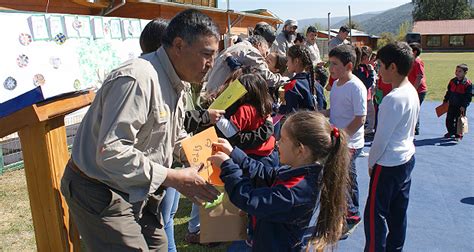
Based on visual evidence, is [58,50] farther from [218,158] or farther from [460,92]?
[460,92]

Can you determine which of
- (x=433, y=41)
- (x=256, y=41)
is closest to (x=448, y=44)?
(x=433, y=41)

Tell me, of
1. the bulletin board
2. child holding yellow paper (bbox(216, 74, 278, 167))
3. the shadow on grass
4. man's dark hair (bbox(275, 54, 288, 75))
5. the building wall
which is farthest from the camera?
the building wall

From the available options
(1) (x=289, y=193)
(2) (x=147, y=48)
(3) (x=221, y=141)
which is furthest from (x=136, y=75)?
(2) (x=147, y=48)

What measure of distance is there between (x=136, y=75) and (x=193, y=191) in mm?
581

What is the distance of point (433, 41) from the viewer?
62.5m

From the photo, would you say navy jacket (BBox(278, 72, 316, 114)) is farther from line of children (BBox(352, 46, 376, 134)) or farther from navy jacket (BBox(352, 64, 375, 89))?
navy jacket (BBox(352, 64, 375, 89))

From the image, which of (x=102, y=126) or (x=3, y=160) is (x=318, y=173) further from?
(x=3, y=160)

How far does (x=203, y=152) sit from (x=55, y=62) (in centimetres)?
287

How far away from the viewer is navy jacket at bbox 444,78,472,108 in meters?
7.38

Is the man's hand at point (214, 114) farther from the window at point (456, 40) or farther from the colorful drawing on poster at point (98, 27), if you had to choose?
the window at point (456, 40)

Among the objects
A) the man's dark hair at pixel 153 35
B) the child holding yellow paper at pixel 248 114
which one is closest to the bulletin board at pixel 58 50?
the man's dark hair at pixel 153 35

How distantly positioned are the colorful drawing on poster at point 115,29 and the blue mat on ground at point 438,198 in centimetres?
378

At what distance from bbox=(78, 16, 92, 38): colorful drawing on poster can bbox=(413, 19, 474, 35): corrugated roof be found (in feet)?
211

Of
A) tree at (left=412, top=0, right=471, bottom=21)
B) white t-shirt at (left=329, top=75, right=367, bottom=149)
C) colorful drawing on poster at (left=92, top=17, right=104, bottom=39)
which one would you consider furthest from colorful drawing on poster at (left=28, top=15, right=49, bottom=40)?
tree at (left=412, top=0, right=471, bottom=21)
